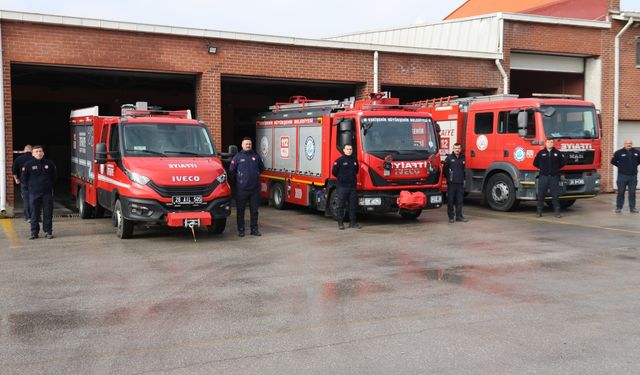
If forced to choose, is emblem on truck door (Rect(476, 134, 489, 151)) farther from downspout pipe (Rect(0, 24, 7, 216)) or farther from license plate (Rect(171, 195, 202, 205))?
downspout pipe (Rect(0, 24, 7, 216))

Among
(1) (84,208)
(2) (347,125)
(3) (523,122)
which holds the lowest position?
(1) (84,208)

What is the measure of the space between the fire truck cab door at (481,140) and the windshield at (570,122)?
1.38 m

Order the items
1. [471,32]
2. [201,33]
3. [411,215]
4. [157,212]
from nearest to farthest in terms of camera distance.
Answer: [157,212]
[411,215]
[201,33]
[471,32]

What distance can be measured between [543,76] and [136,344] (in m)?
21.9

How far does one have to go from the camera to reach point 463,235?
12586 mm

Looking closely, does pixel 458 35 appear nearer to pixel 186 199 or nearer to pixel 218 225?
pixel 218 225

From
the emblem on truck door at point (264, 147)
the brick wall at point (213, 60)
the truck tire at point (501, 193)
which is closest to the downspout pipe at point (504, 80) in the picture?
the brick wall at point (213, 60)

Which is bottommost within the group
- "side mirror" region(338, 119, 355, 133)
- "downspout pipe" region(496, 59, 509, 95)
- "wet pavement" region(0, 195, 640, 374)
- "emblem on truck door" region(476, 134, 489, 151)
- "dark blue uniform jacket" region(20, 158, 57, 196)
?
"wet pavement" region(0, 195, 640, 374)

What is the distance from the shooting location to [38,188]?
1203 centimetres

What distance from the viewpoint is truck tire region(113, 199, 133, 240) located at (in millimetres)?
→ 11774

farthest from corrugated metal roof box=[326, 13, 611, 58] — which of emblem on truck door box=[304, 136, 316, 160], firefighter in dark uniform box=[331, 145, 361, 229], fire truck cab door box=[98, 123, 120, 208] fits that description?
fire truck cab door box=[98, 123, 120, 208]

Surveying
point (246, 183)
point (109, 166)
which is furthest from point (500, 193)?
point (109, 166)

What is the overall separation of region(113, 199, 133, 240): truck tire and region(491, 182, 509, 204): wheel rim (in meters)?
9.10

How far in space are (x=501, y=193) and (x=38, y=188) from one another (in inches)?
416
